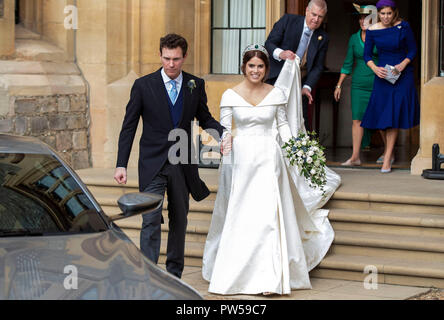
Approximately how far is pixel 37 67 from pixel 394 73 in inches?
165

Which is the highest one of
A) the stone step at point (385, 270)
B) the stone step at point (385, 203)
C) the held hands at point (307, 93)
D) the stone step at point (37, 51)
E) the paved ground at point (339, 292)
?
the stone step at point (37, 51)

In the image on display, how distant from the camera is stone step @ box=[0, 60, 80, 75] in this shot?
10859mm

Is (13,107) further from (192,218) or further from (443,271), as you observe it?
(443,271)

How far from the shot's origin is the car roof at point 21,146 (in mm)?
5641

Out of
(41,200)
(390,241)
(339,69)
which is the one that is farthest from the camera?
(339,69)

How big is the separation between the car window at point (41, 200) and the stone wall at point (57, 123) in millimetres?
5061

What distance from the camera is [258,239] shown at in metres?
7.68

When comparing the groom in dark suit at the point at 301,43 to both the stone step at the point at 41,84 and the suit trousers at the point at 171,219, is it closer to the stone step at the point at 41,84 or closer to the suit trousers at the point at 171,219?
the suit trousers at the point at 171,219

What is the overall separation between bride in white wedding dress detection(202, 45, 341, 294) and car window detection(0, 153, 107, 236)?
2053 millimetres

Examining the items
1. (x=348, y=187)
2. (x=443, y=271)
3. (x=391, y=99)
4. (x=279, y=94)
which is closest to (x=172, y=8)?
(x=391, y=99)

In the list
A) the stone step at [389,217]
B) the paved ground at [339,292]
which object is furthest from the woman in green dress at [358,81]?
the paved ground at [339,292]

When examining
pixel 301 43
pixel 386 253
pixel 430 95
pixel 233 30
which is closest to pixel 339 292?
pixel 386 253

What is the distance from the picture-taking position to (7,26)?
35.4ft

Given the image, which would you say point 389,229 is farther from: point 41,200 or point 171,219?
point 41,200
